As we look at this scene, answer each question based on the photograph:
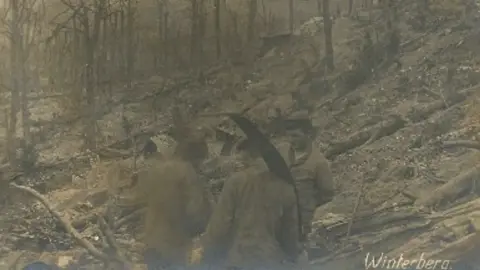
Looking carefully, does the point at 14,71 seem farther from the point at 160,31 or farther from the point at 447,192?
the point at 447,192

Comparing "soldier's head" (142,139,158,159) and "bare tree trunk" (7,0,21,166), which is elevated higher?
"bare tree trunk" (7,0,21,166)

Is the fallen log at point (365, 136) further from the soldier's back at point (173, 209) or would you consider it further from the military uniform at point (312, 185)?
the soldier's back at point (173, 209)

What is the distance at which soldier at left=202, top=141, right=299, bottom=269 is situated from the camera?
8.64 ft

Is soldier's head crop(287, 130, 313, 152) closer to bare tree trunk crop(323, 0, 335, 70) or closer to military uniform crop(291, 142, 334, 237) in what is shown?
military uniform crop(291, 142, 334, 237)

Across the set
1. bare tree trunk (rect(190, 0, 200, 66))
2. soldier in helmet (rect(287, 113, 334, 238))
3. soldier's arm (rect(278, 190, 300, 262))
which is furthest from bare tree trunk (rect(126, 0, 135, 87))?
soldier's arm (rect(278, 190, 300, 262))

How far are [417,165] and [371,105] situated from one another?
33 centimetres

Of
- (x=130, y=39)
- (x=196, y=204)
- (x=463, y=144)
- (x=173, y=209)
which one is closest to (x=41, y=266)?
(x=173, y=209)

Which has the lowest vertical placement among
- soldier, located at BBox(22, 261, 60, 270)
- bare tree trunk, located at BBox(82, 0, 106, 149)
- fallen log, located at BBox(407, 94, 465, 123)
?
soldier, located at BBox(22, 261, 60, 270)

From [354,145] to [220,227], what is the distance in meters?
0.69

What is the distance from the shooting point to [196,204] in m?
2.65

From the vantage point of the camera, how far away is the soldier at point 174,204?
8.68 ft

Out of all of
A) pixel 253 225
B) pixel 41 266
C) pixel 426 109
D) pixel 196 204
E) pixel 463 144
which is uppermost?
pixel 426 109

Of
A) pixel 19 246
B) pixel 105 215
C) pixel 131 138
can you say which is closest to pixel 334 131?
pixel 131 138

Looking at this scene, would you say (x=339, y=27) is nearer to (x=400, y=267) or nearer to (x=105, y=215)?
(x=400, y=267)
